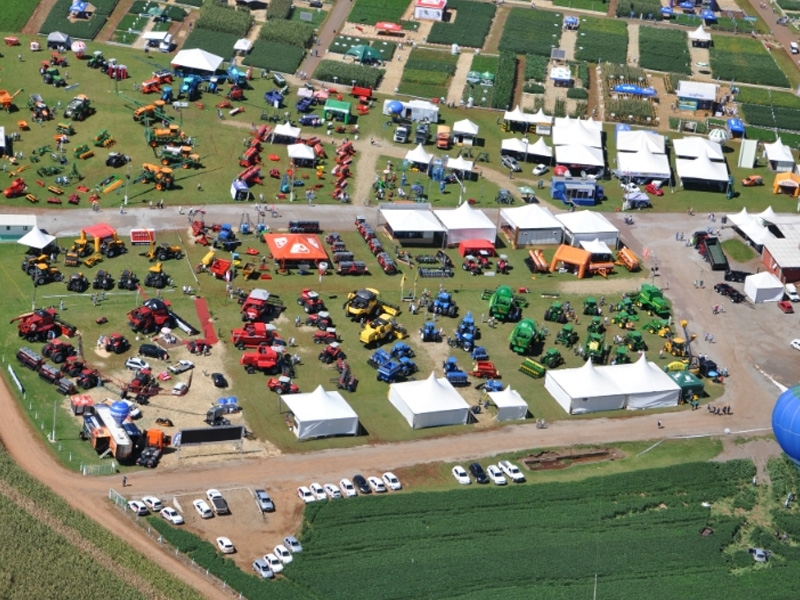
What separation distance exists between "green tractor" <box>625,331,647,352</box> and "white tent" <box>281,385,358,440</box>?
98.7ft

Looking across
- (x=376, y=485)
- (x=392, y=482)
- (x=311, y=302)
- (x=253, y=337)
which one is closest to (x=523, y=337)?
(x=311, y=302)

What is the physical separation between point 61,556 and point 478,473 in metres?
32.5

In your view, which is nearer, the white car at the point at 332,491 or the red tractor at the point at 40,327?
the white car at the point at 332,491

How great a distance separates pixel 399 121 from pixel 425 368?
2306 inches

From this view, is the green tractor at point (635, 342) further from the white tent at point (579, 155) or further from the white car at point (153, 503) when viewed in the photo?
the white car at point (153, 503)

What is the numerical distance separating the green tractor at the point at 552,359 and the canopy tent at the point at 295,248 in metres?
25.9

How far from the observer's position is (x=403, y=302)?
132250mm

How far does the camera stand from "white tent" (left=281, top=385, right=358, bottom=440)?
359 feet

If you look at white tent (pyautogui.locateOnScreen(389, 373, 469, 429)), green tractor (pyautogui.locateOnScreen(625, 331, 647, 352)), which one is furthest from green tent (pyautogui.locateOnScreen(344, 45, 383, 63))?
white tent (pyautogui.locateOnScreen(389, 373, 469, 429))

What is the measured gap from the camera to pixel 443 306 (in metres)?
130

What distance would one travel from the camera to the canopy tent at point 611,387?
118 metres

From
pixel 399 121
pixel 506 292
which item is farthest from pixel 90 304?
pixel 399 121

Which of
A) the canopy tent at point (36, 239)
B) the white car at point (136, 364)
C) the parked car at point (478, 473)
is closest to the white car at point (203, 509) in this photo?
the white car at point (136, 364)

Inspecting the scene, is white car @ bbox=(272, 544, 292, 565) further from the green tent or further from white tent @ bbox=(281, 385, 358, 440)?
the green tent
